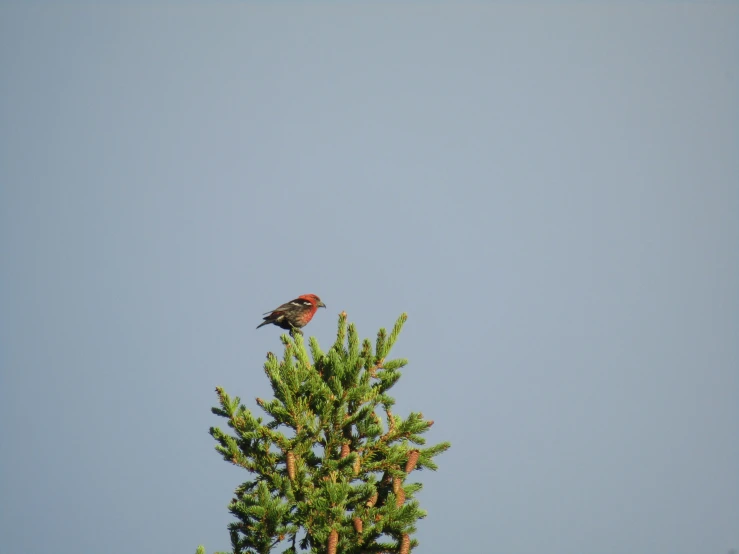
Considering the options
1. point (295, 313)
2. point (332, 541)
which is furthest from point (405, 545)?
point (295, 313)

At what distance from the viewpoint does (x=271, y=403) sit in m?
8.02

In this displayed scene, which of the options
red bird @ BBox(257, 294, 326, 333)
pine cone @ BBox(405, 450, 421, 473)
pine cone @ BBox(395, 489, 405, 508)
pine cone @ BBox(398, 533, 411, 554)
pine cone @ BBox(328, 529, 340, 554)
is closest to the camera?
pine cone @ BBox(328, 529, 340, 554)

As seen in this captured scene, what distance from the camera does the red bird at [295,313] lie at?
52.6ft

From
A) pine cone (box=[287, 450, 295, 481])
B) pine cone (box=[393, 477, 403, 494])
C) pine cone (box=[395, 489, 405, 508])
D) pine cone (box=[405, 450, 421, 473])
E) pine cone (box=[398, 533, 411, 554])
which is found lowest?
pine cone (box=[398, 533, 411, 554])

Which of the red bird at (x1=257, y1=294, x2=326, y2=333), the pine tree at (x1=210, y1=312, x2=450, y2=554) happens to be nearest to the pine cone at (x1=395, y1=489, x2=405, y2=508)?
the pine tree at (x1=210, y1=312, x2=450, y2=554)

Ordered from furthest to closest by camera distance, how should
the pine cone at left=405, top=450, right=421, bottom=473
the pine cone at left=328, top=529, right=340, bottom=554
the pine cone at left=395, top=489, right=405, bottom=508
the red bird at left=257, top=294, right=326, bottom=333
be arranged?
the red bird at left=257, top=294, right=326, bottom=333 < the pine cone at left=405, top=450, right=421, bottom=473 < the pine cone at left=395, top=489, right=405, bottom=508 < the pine cone at left=328, top=529, right=340, bottom=554

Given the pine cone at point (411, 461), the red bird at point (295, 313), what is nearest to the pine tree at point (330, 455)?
the pine cone at point (411, 461)

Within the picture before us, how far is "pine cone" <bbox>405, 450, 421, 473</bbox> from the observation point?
26.0 feet

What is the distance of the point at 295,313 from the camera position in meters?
16.2

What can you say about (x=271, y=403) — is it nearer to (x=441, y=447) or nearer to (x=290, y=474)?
(x=290, y=474)

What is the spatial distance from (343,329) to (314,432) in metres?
1.23

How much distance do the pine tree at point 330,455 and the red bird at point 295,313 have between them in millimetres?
7348

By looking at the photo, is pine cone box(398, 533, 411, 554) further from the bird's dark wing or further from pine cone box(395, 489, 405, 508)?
the bird's dark wing

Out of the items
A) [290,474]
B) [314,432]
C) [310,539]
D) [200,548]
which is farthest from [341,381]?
[200,548]
